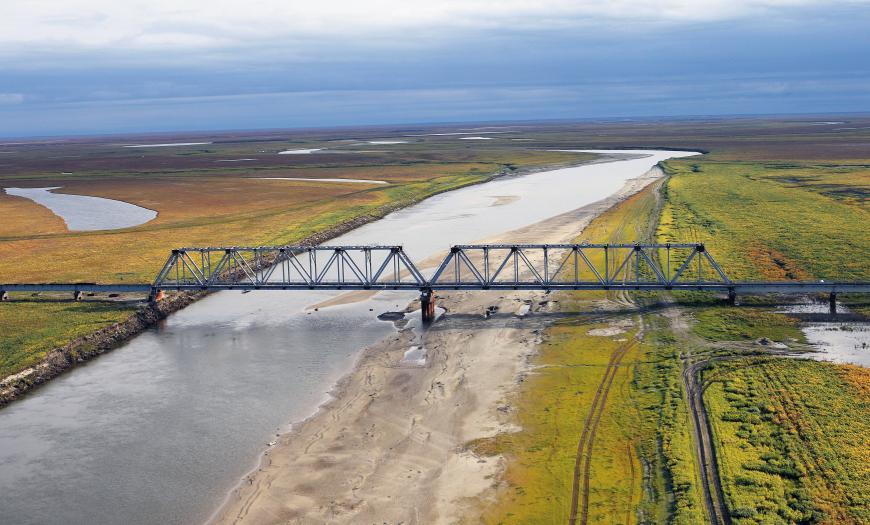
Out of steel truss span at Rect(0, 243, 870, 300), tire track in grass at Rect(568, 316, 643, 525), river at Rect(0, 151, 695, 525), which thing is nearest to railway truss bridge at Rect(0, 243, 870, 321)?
steel truss span at Rect(0, 243, 870, 300)

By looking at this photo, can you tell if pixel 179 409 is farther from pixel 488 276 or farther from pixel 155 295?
pixel 488 276

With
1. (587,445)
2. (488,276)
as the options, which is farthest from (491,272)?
(587,445)

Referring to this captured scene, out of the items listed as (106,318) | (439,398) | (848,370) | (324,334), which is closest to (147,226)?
(106,318)

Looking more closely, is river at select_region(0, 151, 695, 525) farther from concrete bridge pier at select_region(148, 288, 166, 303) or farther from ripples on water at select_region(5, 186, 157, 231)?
ripples on water at select_region(5, 186, 157, 231)

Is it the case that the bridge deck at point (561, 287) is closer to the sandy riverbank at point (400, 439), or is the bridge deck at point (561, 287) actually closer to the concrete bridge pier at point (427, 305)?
the concrete bridge pier at point (427, 305)

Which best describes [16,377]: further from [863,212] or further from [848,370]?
[863,212]
